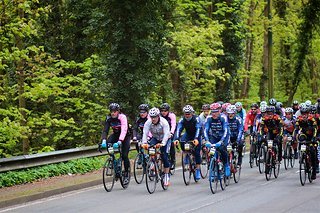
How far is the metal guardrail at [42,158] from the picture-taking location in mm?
16578

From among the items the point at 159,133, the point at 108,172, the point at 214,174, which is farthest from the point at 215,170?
the point at 108,172

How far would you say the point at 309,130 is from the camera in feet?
58.1

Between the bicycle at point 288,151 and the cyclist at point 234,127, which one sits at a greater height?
the cyclist at point 234,127

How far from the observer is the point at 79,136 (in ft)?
94.0

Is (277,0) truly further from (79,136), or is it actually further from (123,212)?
(123,212)

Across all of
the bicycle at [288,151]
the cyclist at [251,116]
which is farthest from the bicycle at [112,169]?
the cyclist at [251,116]

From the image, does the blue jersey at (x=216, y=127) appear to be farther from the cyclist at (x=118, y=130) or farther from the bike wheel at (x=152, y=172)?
the cyclist at (x=118, y=130)

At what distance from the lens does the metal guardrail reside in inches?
653

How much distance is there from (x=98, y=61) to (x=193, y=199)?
13.9 meters

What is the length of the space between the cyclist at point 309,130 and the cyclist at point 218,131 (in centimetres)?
234

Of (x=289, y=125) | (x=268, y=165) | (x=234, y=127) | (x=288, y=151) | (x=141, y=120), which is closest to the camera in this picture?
(x=268, y=165)

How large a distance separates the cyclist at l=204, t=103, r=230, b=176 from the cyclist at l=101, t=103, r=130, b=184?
226 cm

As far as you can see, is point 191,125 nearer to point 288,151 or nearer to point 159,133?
point 159,133

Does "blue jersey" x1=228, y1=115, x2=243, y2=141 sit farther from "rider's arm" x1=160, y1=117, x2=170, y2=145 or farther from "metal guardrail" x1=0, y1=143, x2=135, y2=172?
"metal guardrail" x1=0, y1=143, x2=135, y2=172
